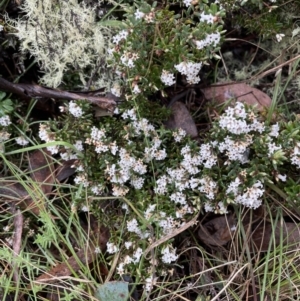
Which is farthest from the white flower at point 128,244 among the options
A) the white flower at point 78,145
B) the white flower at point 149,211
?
the white flower at point 78,145

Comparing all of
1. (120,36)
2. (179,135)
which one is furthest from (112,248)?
(120,36)

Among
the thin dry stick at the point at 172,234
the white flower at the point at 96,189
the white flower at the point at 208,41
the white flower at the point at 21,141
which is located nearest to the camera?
the white flower at the point at 208,41

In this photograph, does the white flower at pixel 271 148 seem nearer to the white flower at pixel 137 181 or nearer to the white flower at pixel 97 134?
the white flower at pixel 137 181

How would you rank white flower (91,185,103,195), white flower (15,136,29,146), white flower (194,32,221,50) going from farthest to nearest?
white flower (15,136,29,146) → white flower (91,185,103,195) → white flower (194,32,221,50)

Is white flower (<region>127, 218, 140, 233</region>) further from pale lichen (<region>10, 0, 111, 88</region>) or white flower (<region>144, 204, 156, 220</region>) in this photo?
pale lichen (<region>10, 0, 111, 88</region>)

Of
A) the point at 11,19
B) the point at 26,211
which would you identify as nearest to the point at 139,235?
the point at 26,211

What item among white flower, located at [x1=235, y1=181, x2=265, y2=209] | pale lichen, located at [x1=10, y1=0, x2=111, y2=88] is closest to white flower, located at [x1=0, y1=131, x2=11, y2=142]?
pale lichen, located at [x1=10, y1=0, x2=111, y2=88]
